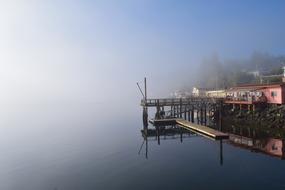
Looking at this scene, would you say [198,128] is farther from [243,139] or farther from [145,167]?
[145,167]

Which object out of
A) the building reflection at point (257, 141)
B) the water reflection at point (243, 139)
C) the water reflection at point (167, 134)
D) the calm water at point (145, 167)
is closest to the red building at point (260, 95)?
the water reflection at point (243, 139)

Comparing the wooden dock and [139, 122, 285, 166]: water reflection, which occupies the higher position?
the wooden dock

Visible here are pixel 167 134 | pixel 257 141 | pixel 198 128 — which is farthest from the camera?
pixel 167 134

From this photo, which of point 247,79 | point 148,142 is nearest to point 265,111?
point 148,142

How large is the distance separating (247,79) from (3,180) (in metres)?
135

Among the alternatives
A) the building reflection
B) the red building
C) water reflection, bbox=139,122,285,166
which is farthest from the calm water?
the red building

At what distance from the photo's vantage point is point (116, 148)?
141ft

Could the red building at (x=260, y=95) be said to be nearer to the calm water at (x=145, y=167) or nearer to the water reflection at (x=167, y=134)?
the water reflection at (x=167, y=134)

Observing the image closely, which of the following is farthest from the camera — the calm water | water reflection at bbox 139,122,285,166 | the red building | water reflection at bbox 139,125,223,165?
the red building

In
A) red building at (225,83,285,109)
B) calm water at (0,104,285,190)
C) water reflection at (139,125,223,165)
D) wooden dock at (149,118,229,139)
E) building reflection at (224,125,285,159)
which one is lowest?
calm water at (0,104,285,190)

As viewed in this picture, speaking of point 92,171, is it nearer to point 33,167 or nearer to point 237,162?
point 33,167

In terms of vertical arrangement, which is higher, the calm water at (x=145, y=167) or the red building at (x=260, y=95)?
the red building at (x=260, y=95)

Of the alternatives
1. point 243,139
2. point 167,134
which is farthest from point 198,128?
point 167,134

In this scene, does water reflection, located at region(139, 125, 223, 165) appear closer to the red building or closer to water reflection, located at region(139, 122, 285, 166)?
water reflection, located at region(139, 122, 285, 166)
